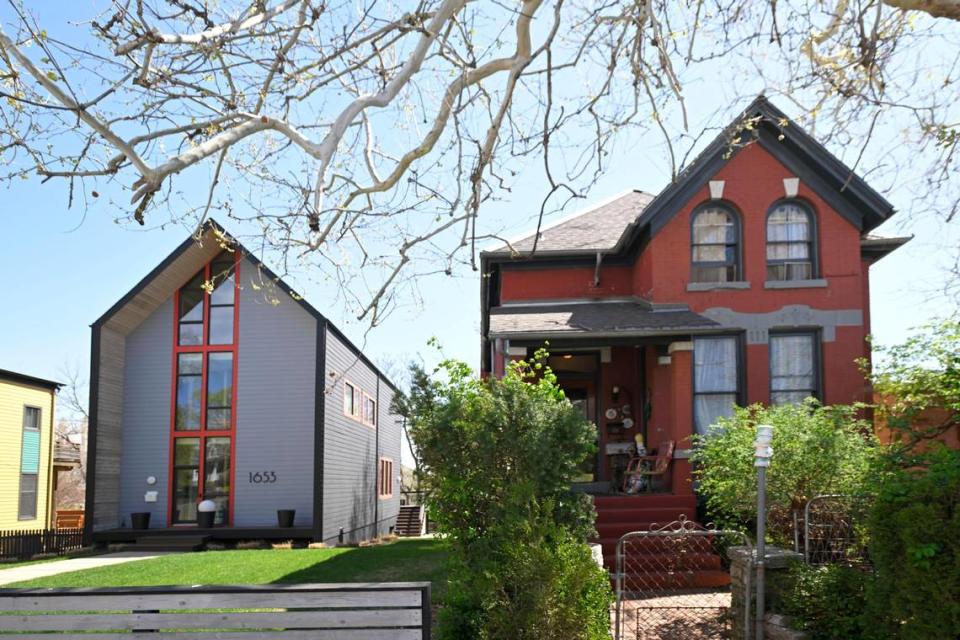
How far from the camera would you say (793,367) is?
586 inches

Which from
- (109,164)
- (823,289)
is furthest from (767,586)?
(823,289)

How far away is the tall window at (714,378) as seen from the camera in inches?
574

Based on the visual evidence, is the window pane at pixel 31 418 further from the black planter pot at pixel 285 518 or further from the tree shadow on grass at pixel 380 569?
the tree shadow on grass at pixel 380 569

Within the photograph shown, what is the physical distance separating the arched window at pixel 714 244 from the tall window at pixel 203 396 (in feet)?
43.4

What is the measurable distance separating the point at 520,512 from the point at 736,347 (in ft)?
29.5

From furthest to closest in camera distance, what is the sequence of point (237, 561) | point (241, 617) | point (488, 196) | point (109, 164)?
point (237, 561) < point (488, 196) < point (109, 164) < point (241, 617)

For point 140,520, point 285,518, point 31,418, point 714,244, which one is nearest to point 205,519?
point 140,520

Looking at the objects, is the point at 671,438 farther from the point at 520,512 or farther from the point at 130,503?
the point at 130,503

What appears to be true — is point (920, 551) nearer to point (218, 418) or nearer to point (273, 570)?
point (273, 570)

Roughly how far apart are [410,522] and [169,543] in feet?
54.8

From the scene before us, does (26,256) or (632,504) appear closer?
(632,504)

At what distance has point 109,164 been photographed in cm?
658

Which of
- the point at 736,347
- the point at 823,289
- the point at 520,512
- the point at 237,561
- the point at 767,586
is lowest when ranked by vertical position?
the point at 237,561

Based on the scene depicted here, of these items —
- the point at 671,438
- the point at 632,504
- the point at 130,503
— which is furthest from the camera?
the point at 130,503
